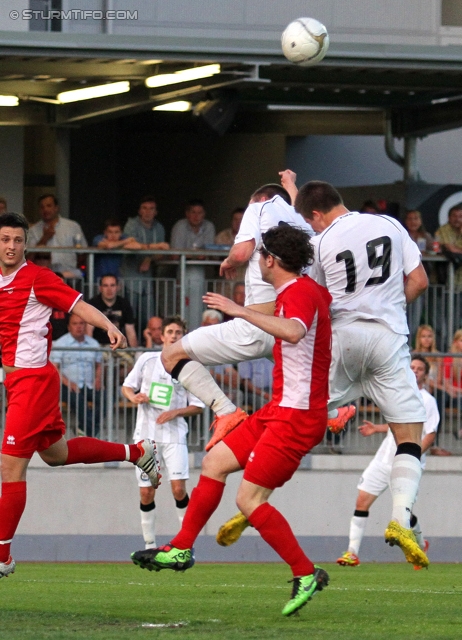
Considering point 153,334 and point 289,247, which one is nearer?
point 289,247

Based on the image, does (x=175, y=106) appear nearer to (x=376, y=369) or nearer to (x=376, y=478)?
(x=376, y=478)

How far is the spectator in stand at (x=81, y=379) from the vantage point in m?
14.9

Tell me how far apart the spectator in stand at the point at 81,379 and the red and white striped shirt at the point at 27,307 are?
6.94 metres

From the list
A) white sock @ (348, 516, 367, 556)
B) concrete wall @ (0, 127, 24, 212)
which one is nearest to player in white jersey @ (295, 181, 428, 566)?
white sock @ (348, 516, 367, 556)

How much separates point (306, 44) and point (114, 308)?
15.1 ft

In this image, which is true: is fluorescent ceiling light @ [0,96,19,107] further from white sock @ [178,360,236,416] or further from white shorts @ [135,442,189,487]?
white sock @ [178,360,236,416]

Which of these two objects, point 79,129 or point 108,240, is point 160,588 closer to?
point 108,240

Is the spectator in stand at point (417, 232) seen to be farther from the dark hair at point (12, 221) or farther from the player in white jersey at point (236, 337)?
the dark hair at point (12, 221)

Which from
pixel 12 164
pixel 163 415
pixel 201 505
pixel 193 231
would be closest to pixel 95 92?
A: pixel 193 231

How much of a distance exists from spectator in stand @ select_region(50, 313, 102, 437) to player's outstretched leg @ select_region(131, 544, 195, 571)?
765 centimetres

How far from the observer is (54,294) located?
7.95 metres

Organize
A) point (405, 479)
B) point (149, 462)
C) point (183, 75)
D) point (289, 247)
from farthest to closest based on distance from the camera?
point (183, 75) → point (149, 462) → point (405, 479) → point (289, 247)

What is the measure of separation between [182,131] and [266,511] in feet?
49.8

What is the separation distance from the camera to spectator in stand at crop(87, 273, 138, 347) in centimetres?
1553
